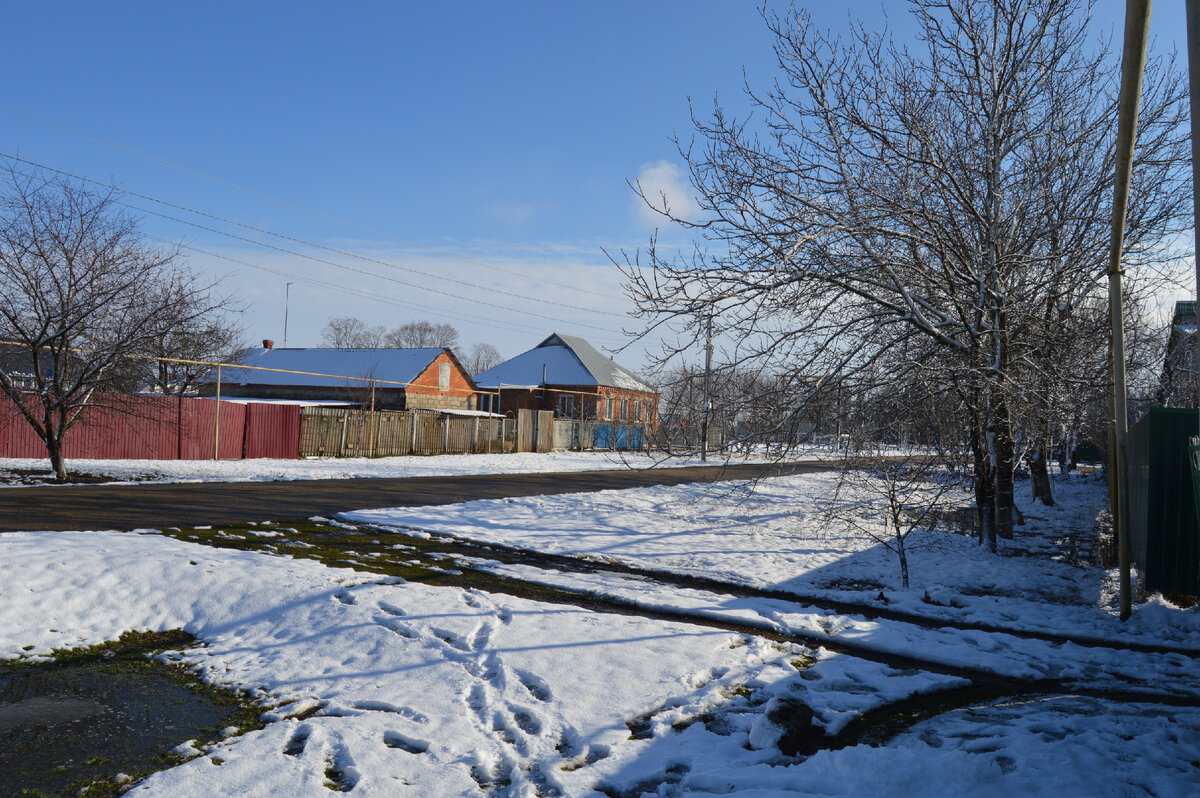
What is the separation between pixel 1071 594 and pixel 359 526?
8075mm

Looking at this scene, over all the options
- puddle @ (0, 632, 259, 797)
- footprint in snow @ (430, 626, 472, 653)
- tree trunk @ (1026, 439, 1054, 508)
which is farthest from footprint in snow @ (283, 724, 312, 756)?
tree trunk @ (1026, 439, 1054, 508)

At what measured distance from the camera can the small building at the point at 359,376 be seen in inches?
1478

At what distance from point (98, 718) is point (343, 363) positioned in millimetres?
39793

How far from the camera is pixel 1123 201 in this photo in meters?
5.46

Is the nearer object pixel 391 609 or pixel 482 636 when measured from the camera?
pixel 482 636

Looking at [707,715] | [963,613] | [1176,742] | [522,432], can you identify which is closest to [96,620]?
[707,715]

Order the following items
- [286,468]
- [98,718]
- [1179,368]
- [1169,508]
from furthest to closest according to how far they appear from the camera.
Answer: [286,468]
[1179,368]
[1169,508]
[98,718]

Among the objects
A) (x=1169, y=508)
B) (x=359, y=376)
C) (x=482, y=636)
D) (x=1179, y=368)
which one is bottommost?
(x=482, y=636)

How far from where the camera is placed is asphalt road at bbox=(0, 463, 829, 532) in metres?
9.10

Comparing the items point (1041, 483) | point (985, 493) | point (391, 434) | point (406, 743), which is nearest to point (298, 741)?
point (406, 743)

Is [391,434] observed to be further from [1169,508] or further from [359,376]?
[1169,508]

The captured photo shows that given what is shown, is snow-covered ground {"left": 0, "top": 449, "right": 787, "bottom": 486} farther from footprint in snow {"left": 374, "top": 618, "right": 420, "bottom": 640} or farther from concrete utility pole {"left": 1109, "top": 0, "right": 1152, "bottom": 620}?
footprint in snow {"left": 374, "top": 618, "right": 420, "bottom": 640}

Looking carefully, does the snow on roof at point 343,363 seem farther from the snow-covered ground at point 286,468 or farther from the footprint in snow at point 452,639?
the footprint in snow at point 452,639

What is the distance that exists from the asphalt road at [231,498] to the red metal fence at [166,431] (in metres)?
3.99
